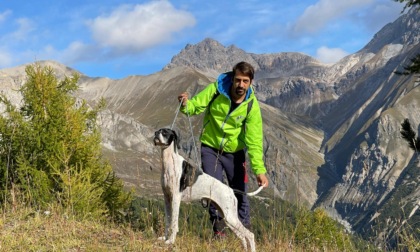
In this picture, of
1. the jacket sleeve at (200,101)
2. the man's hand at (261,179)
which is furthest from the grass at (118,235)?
the jacket sleeve at (200,101)

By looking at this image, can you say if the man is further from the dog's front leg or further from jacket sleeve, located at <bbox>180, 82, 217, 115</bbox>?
the dog's front leg

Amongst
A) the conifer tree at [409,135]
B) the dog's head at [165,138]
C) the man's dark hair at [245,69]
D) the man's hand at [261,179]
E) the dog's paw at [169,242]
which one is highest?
the man's dark hair at [245,69]

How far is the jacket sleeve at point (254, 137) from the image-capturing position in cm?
733

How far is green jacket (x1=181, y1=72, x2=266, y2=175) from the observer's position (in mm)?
7336

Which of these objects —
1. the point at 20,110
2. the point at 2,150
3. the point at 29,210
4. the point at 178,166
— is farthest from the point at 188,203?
the point at 20,110

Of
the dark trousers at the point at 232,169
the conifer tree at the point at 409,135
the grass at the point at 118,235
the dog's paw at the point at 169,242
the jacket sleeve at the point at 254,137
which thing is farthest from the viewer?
Answer: the conifer tree at the point at 409,135

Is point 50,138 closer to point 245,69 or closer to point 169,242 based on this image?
point 245,69

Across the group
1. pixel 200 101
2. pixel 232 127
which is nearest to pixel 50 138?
pixel 200 101

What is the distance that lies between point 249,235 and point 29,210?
3.82 metres

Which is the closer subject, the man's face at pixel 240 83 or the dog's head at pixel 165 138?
the dog's head at pixel 165 138

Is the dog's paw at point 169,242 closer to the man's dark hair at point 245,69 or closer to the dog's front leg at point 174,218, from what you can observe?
the dog's front leg at point 174,218

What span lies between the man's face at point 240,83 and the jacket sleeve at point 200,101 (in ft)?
1.42

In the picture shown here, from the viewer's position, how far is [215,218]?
A: 7.31m

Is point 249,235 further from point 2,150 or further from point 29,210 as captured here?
point 2,150
